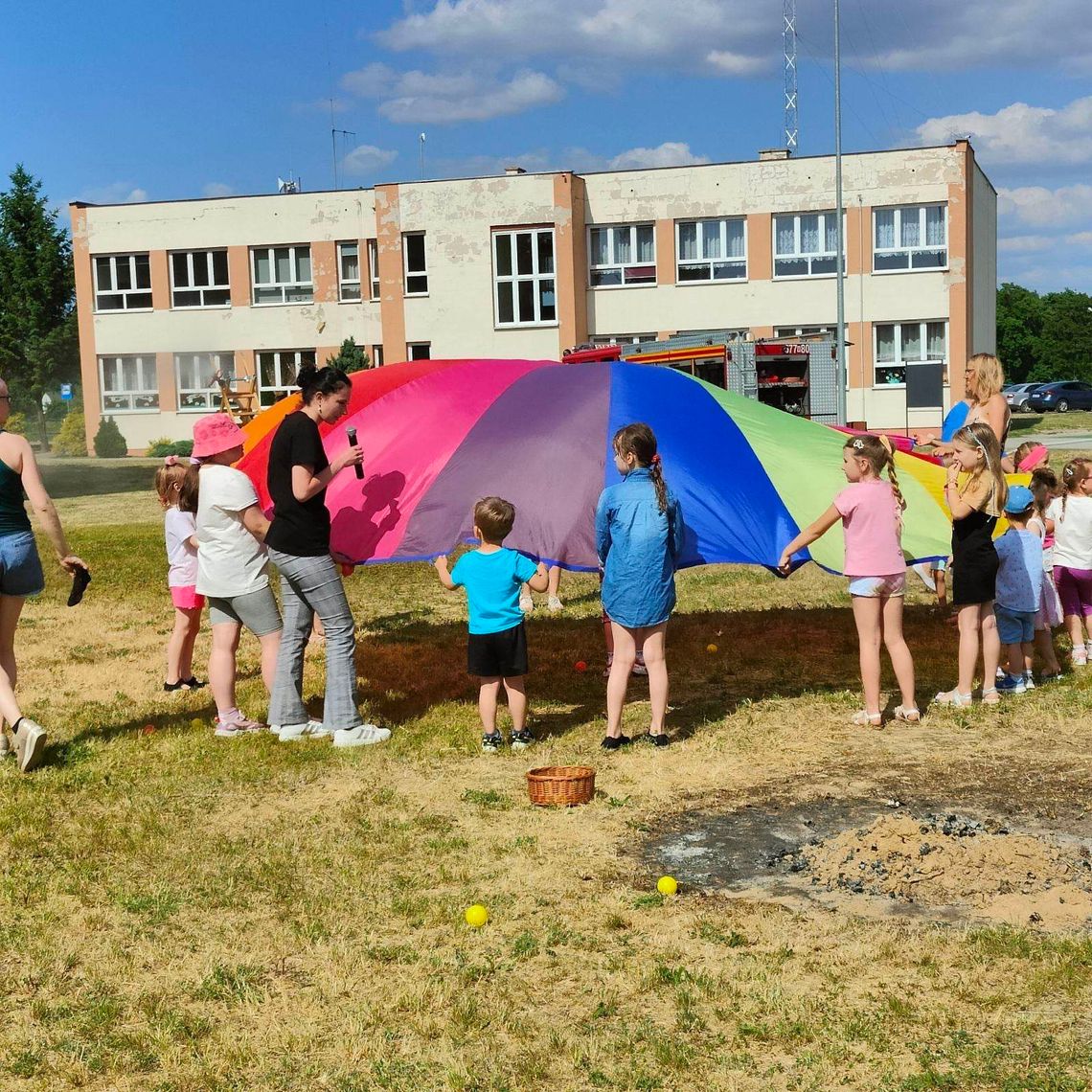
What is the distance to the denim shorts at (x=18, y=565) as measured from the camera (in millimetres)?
7473

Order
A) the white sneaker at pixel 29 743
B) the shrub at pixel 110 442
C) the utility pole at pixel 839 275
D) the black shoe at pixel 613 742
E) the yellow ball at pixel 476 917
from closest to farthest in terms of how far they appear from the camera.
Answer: the yellow ball at pixel 476 917, the white sneaker at pixel 29 743, the black shoe at pixel 613 742, the utility pole at pixel 839 275, the shrub at pixel 110 442

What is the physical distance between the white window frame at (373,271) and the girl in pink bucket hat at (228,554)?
36.2 meters

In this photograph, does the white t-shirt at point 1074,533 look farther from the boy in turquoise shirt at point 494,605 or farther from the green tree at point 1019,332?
the green tree at point 1019,332

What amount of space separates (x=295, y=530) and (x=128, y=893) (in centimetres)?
262

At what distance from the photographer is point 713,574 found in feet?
49.6

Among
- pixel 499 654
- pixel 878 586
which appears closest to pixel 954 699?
pixel 878 586

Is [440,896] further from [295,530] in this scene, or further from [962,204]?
[962,204]

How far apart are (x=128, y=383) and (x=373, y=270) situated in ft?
31.6

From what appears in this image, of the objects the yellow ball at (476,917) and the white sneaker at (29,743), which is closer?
the yellow ball at (476,917)

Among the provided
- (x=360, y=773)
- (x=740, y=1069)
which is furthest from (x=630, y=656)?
(x=740, y=1069)

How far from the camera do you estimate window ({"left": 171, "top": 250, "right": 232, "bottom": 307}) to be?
148 ft

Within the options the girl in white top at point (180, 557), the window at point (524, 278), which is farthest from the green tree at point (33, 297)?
the girl in white top at point (180, 557)

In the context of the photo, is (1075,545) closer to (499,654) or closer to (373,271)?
(499,654)

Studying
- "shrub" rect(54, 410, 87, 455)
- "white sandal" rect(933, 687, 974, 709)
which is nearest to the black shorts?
"white sandal" rect(933, 687, 974, 709)
